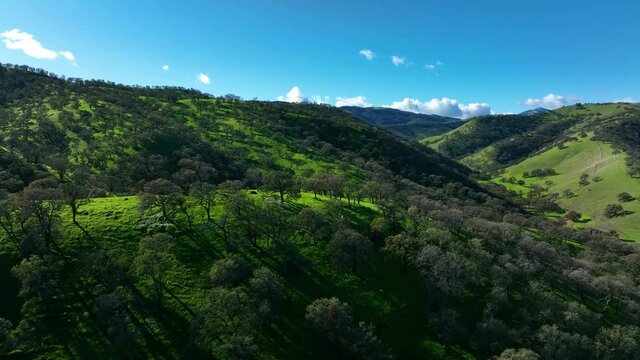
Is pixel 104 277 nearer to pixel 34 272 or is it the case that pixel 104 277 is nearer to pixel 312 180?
pixel 34 272

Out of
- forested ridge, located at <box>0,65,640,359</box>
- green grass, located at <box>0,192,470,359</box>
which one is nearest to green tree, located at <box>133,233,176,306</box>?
forested ridge, located at <box>0,65,640,359</box>

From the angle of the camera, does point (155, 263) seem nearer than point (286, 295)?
Yes

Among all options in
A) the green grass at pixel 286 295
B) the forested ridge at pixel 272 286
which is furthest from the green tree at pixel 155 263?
the green grass at pixel 286 295

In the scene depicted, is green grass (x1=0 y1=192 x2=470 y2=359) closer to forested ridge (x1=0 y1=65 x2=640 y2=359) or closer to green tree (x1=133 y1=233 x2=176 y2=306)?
forested ridge (x1=0 y1=65 x2=640 y2=359)

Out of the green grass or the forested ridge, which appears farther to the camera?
the forested ridge

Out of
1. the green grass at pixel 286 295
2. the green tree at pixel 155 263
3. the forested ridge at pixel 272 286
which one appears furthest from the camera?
the green tree at pixel 155 263

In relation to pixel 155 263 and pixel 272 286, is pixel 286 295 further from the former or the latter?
pixel 155 263

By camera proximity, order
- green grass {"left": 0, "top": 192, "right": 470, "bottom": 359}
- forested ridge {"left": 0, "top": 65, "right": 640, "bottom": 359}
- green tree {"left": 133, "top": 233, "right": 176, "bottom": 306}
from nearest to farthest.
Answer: green grass {"left": 0, "top": 192, "right": 470, "bottom": 359}, forested ridge {"left": 0, "top": 65, "right": 640, "bottom": 359}, green tree {"left": 133, "top": 233, "right": 176, "bottom": 306}

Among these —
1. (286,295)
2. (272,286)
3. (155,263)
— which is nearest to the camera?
(272,286)

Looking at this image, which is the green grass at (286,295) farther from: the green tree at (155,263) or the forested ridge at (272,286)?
the green tree at (155,263)

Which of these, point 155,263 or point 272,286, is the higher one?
point 155,263

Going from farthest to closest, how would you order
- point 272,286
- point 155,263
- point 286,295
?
point 286,295 < point 155,263 < point 272,286

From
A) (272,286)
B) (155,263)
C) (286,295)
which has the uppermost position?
(155,263)

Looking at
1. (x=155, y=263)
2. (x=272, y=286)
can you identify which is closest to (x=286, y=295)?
(x=272, y=286)
